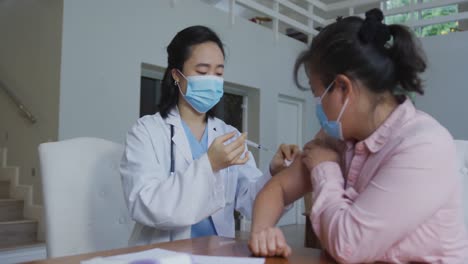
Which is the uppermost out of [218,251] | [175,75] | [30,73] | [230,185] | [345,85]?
[30,73]

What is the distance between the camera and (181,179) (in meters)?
1.32

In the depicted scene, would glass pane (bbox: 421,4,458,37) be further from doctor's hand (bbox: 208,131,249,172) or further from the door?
doctor's hand (bbox: 208,131,249,172)

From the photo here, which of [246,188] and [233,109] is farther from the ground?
[233,109]

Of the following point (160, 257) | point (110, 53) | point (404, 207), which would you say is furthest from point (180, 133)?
point (110, 53)

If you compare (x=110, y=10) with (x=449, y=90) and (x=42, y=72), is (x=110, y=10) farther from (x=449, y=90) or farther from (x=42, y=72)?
(x=449, y=90)

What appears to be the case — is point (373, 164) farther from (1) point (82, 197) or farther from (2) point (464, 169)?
(1) point (82, 197)

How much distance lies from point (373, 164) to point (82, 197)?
3.17 ft

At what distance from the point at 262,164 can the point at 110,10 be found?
257 cm

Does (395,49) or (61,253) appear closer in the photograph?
(395,49)

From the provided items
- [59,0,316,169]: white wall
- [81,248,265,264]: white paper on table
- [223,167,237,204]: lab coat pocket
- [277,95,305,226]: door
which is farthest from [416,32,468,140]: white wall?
[81,248,265,264]: white paper on table

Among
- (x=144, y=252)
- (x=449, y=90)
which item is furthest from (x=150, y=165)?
(x=449, y=90)

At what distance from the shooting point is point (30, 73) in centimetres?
371

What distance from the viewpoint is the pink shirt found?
0.82 meters

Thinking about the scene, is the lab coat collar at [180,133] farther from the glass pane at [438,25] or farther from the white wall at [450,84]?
the glass pane at [438,25]
